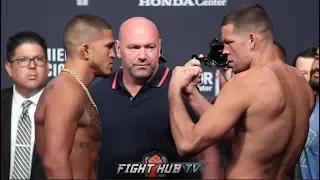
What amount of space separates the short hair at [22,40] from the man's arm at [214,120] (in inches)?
35.8

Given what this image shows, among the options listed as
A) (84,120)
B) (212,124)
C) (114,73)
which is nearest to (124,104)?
(114,73)

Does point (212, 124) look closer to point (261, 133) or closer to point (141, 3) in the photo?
point (261, 133)

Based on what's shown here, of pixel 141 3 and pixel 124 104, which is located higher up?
pixel 141 3

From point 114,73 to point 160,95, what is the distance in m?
0.21

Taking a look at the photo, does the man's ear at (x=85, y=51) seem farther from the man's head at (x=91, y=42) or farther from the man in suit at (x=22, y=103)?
the man in suit at (x=22, y=103)

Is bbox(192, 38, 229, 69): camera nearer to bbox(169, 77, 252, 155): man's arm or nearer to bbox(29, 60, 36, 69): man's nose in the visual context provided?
bbox(169, 77, 252, 155): man's arm

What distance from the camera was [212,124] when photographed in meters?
2.28

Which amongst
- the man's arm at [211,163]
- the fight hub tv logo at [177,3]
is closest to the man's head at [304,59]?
the fight hub tv logo at [177,3]

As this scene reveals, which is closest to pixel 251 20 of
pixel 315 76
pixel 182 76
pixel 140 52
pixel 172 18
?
pixel 182 76

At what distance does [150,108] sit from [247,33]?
1.94 ft

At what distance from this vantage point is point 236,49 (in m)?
2.41

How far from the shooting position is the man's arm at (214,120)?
2275 mm

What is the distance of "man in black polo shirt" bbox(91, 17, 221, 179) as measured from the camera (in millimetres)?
2764

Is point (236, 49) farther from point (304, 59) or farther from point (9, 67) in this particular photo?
point (9, 67)
